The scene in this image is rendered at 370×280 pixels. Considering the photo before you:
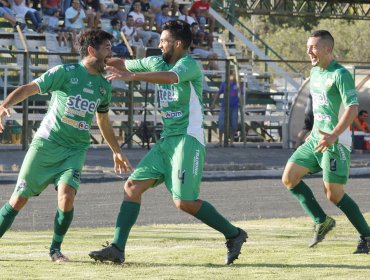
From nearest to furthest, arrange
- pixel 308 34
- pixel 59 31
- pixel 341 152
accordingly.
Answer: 1. pixel 341 152
2. pixel 59 31
3. pixel 308 34

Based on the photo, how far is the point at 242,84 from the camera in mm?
31500

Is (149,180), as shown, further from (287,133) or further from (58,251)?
(287,133)

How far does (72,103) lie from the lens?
33.5 ft

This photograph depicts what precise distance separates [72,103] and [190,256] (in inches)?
65.7

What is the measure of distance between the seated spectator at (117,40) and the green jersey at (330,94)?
18131 mm

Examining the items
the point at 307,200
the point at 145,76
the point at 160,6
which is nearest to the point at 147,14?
the point at 160,6

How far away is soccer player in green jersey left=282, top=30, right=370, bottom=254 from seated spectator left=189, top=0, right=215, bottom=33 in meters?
23.5

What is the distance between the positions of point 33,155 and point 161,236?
8.84 feet

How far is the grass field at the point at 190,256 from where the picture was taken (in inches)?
368

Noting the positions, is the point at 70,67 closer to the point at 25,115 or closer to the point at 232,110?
the point at 25,115

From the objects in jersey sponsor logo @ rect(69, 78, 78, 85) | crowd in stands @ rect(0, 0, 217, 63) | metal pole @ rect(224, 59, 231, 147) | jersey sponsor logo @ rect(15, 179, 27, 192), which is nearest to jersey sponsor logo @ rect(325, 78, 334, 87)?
jersey sponsor logo @ rect(69, 78, 78, 85)

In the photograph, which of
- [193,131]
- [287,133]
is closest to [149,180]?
[193,131]

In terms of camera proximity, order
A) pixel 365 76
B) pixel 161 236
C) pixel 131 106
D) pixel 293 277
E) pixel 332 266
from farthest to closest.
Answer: pixel 365 76
pixel 131 106
pixel 161 236
pixel 332 266
pixel 293 277

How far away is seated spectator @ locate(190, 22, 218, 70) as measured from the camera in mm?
31828
